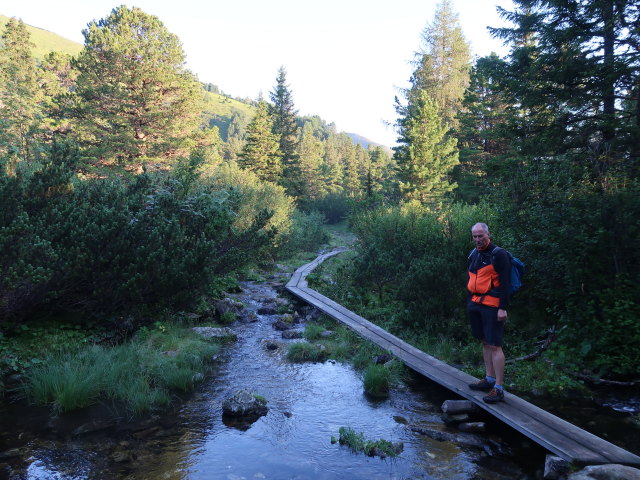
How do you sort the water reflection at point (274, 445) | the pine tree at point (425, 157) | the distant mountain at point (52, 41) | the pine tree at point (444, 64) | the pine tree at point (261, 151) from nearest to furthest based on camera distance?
1. the water reflection at point (274, 445)
2. the pine tree at point (425, 157)
3. the pine tree at point (444, 64)
4. the pine tree at point (261, 151)
5. the distant mountain at point (52, 41)

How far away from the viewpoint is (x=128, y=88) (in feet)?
65.9

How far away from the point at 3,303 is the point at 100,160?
631 inches

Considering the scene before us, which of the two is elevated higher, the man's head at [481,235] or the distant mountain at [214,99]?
the distant mountain at [214,99]

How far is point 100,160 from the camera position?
19.9 m

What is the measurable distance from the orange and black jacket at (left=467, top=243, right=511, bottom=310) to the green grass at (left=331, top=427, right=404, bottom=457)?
6.34 ft

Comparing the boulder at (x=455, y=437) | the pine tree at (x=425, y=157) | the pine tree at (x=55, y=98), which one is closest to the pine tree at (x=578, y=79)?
the boulder at (x=455, y=437)

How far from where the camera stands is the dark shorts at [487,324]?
4.86 meters

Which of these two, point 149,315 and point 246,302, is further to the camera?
point 246,302

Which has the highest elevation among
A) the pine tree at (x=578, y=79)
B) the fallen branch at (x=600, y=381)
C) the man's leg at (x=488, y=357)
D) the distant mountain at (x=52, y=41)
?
→ the distant mountain at (x=52, y=41)

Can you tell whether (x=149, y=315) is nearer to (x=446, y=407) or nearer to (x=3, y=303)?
(x=3, y=303)

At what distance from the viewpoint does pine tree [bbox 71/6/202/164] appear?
1952cm

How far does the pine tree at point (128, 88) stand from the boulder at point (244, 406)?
17.6 metres

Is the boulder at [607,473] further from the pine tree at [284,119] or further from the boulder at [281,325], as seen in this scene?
the pine tree at [284,119]

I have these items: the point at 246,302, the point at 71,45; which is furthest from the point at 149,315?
the point at 71,45
